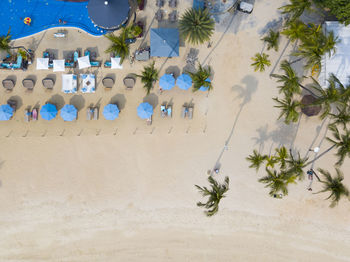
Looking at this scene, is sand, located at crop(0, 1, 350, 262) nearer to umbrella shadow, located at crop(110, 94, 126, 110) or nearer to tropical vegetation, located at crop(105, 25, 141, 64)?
umbrella shadow, located at crop(110, 94, 126, 110)

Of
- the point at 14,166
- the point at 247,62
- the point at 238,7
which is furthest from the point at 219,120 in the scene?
the point at 14,166

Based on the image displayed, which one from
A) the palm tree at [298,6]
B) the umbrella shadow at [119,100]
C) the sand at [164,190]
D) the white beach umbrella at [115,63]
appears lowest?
the sand at [164,190]

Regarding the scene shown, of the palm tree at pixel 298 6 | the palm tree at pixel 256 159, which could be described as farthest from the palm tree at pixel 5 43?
the palm tree at pixel 298 6

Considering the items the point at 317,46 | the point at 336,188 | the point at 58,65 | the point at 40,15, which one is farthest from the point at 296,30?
the point at 40,15

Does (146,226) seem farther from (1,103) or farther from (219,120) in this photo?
(1,103)

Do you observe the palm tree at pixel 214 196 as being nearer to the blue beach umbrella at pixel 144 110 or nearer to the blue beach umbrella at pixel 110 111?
the blue beach umbrella at pixel 144 110

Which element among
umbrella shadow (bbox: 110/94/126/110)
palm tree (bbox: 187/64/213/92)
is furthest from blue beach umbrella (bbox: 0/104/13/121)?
palm tree (bbox: 187/64/213/92)
